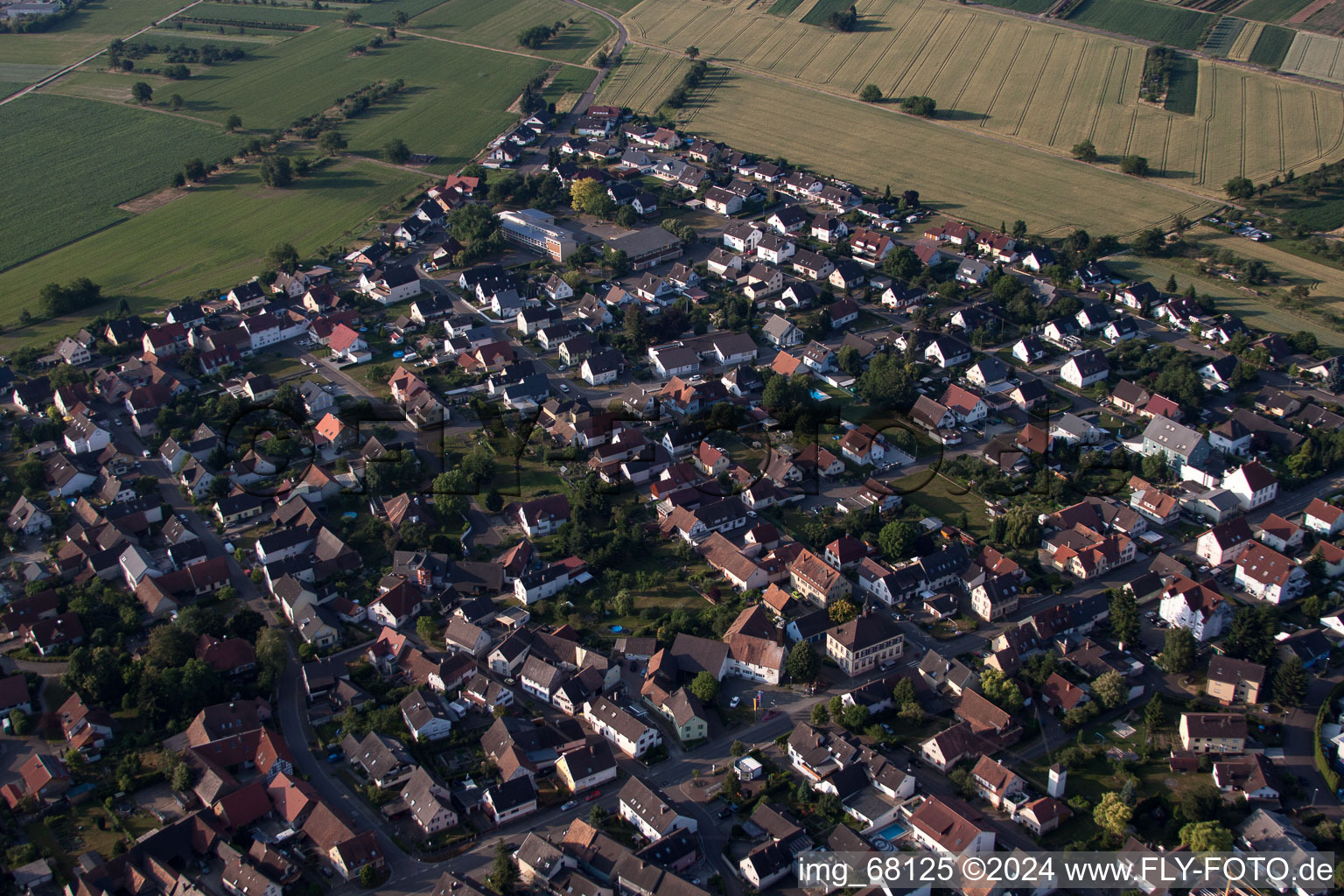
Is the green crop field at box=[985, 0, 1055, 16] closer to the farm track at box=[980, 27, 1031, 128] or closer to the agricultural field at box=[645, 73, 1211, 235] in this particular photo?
the farm track at box=[980, 27, 1031, 128]

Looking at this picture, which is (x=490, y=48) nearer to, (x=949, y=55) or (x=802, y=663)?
(x=949, y=55)

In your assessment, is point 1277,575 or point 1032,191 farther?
point 1032,191

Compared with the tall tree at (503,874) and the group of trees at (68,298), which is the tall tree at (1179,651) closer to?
the tall tree at (503,874)

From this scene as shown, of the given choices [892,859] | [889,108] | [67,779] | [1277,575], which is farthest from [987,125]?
[67,779]

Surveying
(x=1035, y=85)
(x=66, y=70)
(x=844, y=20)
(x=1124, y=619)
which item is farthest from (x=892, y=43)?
(x=1124, y=619)

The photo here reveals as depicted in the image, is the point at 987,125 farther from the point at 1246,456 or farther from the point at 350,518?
the point at 350,518

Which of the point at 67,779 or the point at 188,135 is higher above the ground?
the point at 188,135
